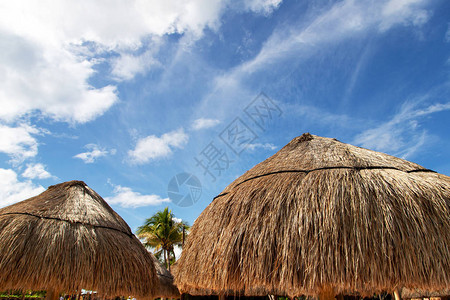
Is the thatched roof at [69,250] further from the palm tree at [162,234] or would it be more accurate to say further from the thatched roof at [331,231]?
the palm tree at [162,234]

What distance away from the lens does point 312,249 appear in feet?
8.55

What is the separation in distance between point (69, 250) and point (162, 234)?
1401 cm

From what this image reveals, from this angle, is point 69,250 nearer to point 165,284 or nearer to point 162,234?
point 165,284

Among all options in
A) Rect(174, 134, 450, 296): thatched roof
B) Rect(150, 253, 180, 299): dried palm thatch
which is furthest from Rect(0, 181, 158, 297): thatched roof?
Rect(150, 253, 180, 299): dried palm thatch

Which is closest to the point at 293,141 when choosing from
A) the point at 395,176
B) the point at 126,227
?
the point at 395,176

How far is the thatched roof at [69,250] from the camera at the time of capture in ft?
12.8

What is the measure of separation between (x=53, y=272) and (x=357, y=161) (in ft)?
13.9

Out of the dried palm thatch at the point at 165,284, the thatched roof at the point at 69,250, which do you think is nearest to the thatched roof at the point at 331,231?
the thatched roof at the point at 69,250

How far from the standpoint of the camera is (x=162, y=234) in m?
17.5

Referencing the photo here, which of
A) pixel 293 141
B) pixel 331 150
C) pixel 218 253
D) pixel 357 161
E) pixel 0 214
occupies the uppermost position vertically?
pixel 293 141

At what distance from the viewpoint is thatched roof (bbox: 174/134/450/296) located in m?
2.46

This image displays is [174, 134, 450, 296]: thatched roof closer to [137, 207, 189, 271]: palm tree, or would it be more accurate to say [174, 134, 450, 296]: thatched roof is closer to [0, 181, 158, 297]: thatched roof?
[0, 181, 158, 297]: thatched roof

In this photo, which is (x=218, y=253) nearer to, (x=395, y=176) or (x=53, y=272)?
(x=395, y=176)

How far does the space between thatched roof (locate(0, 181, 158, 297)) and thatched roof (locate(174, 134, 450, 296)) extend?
1497 millimetres
